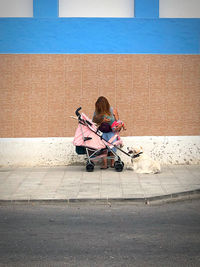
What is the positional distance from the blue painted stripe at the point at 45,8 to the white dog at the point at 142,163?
3.94m

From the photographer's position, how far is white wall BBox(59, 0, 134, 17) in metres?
12.7

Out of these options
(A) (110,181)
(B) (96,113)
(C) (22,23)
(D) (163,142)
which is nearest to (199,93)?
(D) (163,142)

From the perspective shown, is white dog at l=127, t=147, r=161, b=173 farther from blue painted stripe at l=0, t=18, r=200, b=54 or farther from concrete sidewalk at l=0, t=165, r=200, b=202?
blue painted stripe at l=0, t=18, r=200, b=54

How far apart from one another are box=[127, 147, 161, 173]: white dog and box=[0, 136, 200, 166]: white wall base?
115 cm

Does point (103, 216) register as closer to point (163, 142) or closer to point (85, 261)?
point (85, 261)

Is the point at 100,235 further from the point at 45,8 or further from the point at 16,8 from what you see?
the point at 16,8

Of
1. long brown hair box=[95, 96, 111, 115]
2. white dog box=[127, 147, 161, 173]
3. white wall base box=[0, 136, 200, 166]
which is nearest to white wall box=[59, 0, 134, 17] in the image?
long brown hair box=[95, 96, 111, 115]

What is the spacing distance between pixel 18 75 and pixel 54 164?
2353 millimetres

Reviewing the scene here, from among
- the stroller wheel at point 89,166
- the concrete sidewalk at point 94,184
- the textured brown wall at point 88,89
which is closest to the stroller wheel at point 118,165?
the concrete sidewalk at point 94,184

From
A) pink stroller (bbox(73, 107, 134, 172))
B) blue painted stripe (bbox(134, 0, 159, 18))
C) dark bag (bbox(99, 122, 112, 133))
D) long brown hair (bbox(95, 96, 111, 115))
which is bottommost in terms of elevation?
pink stroller (bbox(73, 107, 134, 172))

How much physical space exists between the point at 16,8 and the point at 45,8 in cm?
72

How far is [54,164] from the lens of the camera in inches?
496

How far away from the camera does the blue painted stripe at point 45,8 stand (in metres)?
12.5

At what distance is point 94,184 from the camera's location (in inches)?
398
